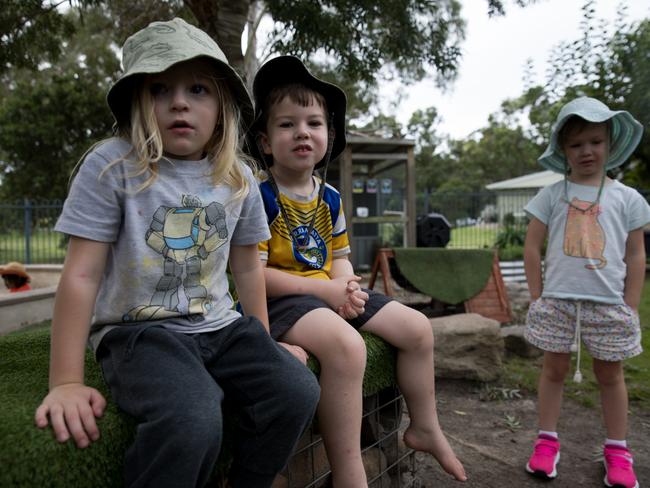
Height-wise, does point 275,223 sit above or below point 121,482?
above

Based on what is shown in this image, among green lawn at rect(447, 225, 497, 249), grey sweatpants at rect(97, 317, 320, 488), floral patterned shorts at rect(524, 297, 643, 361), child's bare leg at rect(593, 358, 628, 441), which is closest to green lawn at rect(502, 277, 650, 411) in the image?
child's bare leg at rect(593, 358, 628, 441)

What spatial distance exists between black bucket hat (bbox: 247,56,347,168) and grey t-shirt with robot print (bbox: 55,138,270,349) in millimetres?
580

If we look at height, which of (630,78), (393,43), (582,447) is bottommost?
(582,447)

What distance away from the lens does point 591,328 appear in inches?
96.1

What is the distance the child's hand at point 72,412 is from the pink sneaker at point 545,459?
1999 millimetres

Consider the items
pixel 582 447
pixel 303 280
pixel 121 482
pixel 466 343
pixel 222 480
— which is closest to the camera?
pixel 121 482

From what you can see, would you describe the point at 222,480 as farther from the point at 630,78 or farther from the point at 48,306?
the point at 630,78

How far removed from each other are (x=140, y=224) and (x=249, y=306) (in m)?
Result: 0.43

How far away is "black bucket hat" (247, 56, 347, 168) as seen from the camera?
Answer: 1.96m

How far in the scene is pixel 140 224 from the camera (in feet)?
4.59

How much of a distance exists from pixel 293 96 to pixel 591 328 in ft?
5.43

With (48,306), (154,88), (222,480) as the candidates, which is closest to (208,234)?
(154,88)

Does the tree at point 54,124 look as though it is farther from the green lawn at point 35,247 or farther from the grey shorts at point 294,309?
the grey shorts at point 294,309

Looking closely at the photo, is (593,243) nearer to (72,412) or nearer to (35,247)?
(72,412)
